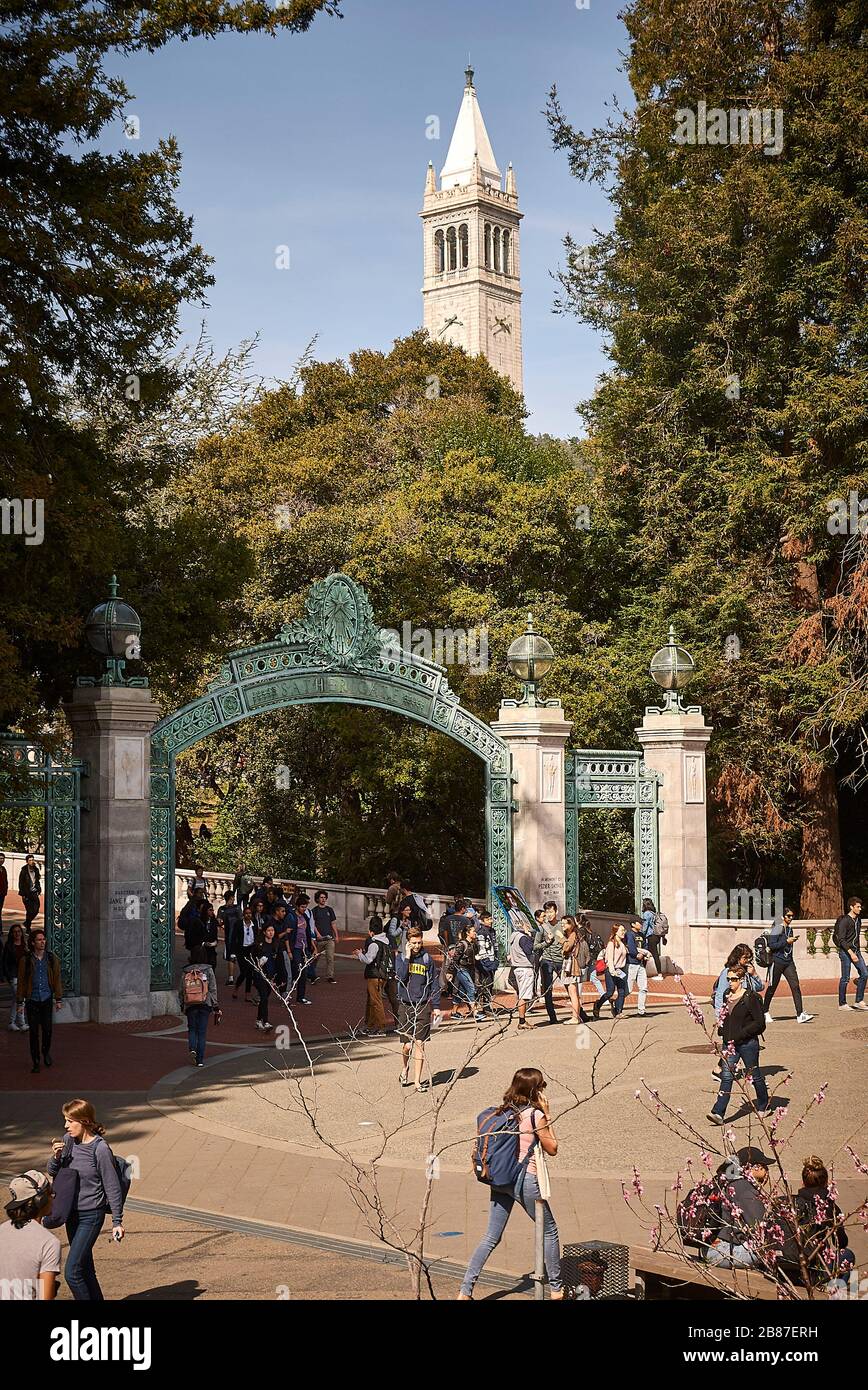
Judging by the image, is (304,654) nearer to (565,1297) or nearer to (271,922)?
(271,922)

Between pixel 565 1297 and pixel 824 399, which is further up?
pixel 824 399

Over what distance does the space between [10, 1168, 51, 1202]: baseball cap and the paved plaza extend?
1.40 m

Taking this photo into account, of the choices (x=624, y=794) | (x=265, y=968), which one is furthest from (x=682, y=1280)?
(x=624, y=794)

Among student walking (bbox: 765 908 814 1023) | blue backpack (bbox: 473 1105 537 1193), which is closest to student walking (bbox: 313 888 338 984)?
student walking (bbox: 765 908 814 1023)

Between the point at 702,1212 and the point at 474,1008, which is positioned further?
the point at 474,1008

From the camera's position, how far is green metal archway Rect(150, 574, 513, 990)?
19.9m

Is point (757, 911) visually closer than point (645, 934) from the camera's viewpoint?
No

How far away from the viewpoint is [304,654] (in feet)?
72.7

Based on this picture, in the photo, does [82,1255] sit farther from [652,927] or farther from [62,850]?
[652,927]

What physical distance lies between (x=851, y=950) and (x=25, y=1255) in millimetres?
15474

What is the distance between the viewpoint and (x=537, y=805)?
2341 centimetres

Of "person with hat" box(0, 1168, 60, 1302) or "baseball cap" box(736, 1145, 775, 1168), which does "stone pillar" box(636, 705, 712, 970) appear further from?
"person with hat" box(0, 1168, 60, 1302)
